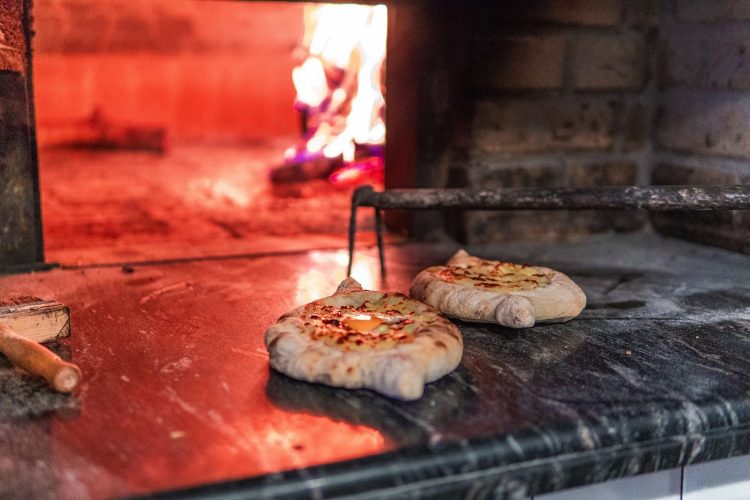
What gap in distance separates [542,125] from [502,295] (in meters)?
1.30

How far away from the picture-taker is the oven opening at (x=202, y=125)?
11.7 feet

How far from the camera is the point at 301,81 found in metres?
5.16

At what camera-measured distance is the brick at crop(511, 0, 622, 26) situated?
119 inches

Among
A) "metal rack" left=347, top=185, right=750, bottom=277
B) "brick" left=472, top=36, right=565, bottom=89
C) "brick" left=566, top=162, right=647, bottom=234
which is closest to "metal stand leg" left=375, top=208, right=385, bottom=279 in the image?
"metal rack" left=347, top=185, right=750, bottom=277

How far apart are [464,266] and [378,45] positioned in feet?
8.46

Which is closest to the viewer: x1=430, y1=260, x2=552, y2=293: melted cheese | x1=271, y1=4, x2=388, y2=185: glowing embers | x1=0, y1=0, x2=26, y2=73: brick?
x1=430, y1=260, x2=552, y2=293: melted cheese

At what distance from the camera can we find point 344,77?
4.92 metres

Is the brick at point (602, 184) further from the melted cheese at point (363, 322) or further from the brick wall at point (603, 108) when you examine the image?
the melted cheese at point (363, 322)

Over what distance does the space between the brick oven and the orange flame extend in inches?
6.6

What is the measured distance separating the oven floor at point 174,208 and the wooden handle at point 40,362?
111cm

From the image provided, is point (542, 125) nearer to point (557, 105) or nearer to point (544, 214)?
point (557, 105)

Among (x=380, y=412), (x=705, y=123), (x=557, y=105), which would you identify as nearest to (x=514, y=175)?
(x=557, y=105)

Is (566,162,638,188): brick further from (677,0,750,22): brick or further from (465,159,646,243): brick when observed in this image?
(677,0,750,22): brick

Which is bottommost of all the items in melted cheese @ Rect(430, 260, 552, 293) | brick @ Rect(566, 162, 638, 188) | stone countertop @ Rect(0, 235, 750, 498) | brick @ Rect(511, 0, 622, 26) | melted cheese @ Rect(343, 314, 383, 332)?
stone countertop @ Rect(0, 235, 750, 498)
